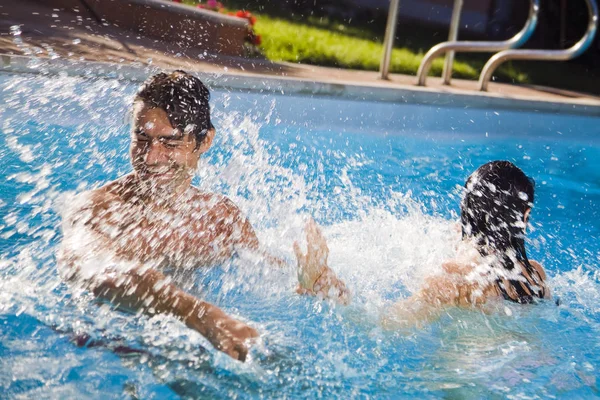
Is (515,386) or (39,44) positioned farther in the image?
(39,44)

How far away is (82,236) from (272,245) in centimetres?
120

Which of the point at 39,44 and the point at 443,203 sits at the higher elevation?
the point at 39,44

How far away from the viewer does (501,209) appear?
291 centimetres

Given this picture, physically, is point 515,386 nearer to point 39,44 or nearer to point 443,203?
point 443,203

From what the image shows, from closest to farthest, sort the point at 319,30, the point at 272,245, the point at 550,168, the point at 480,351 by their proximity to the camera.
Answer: the point at 480,351, the point at 272,245, the point at 550,168, the point at 319,30

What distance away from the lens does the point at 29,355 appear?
2.49m

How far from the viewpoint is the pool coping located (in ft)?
18.2

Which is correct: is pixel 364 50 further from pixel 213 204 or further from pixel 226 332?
pixel 226 332

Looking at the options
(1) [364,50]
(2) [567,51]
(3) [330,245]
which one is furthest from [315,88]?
(1) [364,50]

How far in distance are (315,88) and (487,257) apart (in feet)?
11.9

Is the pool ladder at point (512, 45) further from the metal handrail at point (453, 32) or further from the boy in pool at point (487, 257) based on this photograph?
the boy in pool at point (487, 257)

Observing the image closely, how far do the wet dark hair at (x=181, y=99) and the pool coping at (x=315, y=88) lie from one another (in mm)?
2981

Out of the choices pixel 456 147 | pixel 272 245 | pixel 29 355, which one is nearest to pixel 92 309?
pixel 29 355

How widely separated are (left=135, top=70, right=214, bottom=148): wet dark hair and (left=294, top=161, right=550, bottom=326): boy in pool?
858mm
